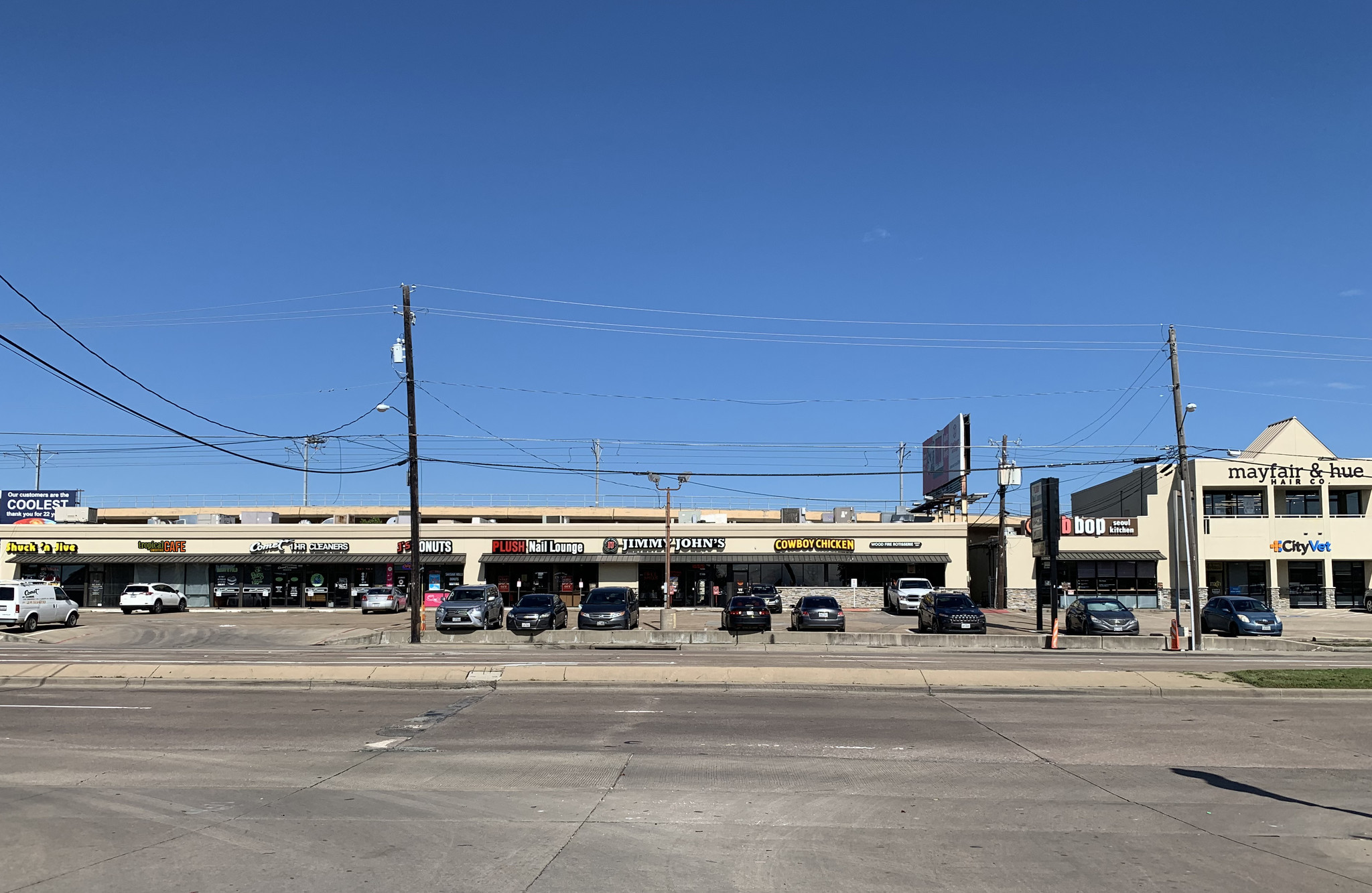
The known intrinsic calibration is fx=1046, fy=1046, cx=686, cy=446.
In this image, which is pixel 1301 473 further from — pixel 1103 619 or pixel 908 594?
pixel 1103 619

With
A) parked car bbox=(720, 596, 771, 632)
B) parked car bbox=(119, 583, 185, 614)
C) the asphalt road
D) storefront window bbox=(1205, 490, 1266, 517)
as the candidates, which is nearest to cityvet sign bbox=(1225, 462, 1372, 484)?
storefront window bbox=(1205, 490, 1266, 517)

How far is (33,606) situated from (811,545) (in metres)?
38.6

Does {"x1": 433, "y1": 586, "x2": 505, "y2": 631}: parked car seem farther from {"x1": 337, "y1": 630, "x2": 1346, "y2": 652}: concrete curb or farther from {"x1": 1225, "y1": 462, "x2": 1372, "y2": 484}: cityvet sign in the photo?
{"x1": 1225, "y1": 462, "x2": 1372, "y2": 484}: cityvet sign

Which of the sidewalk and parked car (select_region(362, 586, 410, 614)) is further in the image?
parked car (select_region(362, 586, 410, 614))

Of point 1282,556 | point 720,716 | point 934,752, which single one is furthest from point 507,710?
point 1282,556

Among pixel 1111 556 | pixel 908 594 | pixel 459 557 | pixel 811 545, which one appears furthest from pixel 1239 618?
pixel 459 557

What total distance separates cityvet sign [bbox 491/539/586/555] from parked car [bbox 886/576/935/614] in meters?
18.1

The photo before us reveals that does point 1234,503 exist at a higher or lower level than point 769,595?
higher

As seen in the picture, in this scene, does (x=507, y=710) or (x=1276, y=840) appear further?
(x=507, y=710)

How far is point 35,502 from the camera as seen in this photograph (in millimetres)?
76750

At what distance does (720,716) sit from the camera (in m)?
15.9

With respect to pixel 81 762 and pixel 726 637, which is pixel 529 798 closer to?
pixel 81 762

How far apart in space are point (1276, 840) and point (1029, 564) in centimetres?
5503

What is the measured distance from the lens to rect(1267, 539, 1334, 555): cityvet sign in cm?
6053
